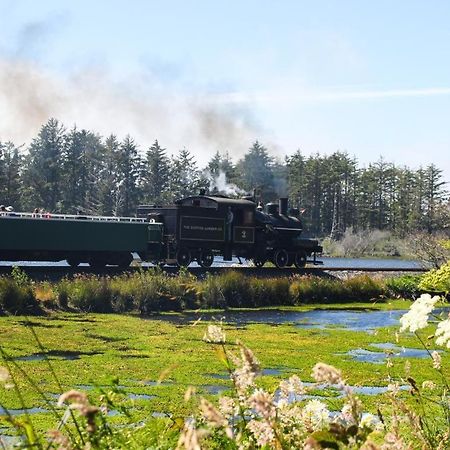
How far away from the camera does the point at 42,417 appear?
9414 mm

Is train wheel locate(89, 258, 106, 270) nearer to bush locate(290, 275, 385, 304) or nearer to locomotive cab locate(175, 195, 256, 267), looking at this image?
locomotive cab locate(175, 195, 256, 267)

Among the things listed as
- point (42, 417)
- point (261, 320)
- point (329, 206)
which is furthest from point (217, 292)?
point (329, 206)

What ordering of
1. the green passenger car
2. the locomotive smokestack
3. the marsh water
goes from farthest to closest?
the marsh water, the locomotive smokestack, the green passenger car

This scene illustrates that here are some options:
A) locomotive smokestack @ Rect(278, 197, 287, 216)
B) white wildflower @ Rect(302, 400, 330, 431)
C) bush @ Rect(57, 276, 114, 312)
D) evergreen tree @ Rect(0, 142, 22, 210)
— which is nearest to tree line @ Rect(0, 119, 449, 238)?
evergreen tree @ Rect(0, 142, 22, 210)

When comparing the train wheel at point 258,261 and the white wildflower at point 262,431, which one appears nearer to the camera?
the white wildflower at point 262,431

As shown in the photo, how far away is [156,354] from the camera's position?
15.4m

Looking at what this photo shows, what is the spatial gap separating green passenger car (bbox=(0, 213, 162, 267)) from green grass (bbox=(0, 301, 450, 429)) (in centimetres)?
763

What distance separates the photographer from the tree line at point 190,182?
278 feet

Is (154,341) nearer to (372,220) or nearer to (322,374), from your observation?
(322,374)

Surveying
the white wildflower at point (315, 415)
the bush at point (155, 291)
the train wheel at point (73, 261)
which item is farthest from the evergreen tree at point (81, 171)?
the white wildflower at point (315, 415)

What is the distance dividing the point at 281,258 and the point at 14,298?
18.3 metres

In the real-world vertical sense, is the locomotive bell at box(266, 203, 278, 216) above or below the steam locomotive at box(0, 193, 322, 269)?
above

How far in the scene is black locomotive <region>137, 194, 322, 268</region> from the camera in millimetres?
33750

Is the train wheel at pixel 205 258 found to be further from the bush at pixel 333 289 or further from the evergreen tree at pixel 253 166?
the evergreen tree at pixel 253 166
